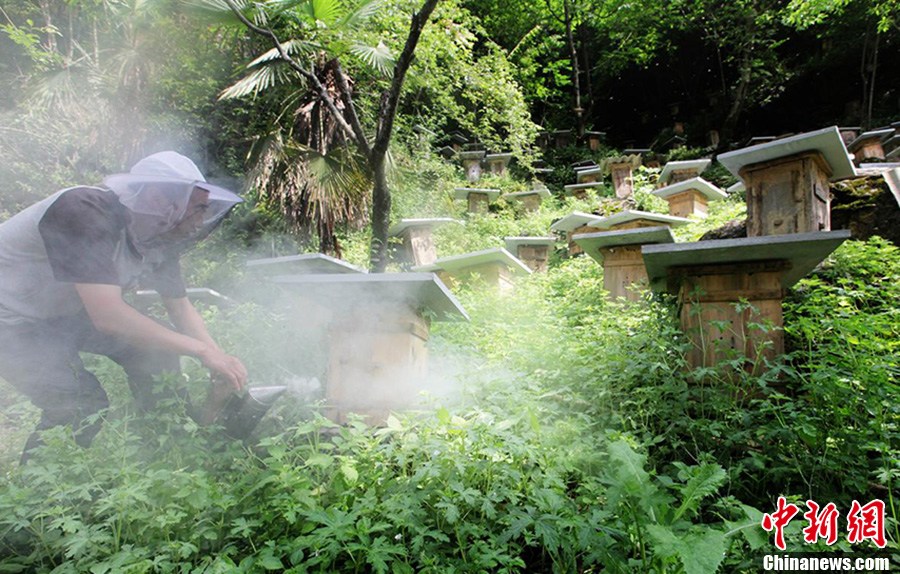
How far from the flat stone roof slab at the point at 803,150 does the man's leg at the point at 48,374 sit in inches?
193

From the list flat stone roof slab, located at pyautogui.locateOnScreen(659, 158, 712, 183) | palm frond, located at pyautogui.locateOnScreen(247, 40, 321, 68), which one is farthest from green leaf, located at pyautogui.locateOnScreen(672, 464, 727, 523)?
flat stone roof slab, located at pyautogui.locateOnScreen(659, 158, 712, 183)

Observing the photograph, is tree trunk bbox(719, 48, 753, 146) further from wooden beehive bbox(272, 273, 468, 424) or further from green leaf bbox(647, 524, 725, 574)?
green leaf bbox(647, 524, 725, 574)

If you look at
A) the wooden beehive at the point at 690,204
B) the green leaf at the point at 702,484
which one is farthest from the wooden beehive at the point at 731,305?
the wooden beehive at the point at 690,204

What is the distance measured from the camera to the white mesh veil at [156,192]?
2.30 metres

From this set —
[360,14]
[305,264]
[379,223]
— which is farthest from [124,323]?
[360,14]

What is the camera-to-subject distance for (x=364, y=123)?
360 inches

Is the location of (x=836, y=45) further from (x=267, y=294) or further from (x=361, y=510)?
(x=361, y=510)

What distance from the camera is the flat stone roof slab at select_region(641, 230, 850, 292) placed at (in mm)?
2650

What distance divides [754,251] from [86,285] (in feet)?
11.7

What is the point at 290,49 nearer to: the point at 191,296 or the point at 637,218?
the point at 191,296

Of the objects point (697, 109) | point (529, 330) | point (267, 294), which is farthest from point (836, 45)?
point (267, 294)

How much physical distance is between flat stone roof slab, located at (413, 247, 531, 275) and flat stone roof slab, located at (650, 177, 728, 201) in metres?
3.64

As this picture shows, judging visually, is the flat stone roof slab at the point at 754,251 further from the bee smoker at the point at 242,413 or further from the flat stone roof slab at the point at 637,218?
the flat stone roof slab at the point at 637,218

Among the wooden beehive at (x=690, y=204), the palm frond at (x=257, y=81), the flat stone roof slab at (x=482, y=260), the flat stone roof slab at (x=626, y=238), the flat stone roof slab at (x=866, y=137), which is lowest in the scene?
the flat stone roof slab at (x=482, y=260)
